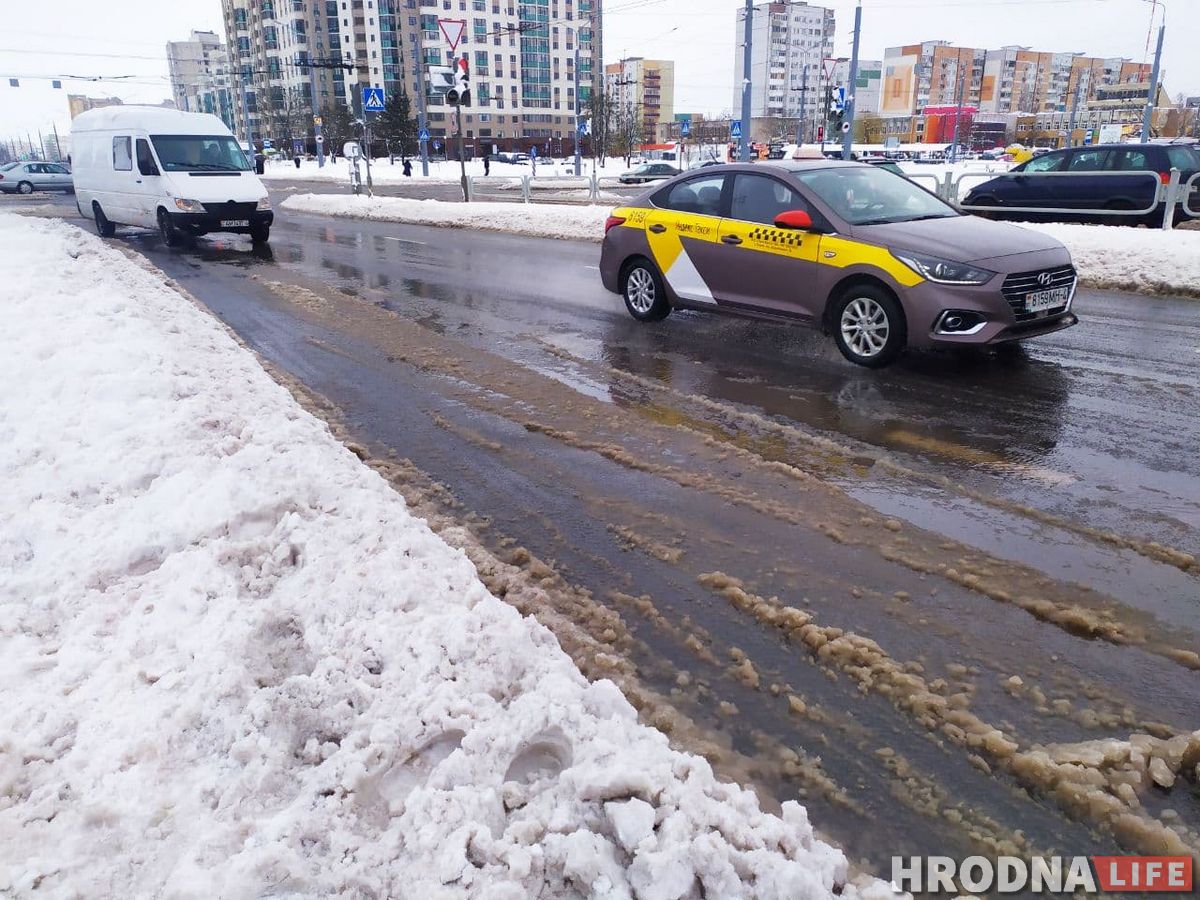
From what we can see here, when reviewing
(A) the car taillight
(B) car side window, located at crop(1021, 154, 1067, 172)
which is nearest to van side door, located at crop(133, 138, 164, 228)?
(A) the car taillight

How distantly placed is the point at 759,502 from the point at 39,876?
129 inches

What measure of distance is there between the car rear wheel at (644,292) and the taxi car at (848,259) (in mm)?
24

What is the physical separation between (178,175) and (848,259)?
14.4 meters

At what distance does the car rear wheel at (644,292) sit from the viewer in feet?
28.9

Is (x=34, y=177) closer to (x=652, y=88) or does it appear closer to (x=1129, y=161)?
(x=1129, y=161)

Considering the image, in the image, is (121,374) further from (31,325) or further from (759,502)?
(759,502)

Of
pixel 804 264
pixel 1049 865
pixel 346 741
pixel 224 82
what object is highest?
pixel 224 82

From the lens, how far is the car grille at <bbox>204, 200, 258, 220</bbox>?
1609cm

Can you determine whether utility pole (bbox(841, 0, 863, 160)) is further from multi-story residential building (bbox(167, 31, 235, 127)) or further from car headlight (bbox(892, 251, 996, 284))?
multi-story residential building (bbox(167, 31, 235, 127))

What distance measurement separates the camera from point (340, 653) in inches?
112

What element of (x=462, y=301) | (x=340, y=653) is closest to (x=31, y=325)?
(x=462, y=301)

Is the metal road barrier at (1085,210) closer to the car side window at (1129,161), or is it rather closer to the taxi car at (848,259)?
the car side window at (1129,161)

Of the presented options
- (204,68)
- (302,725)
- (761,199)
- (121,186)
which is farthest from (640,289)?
(204,68)

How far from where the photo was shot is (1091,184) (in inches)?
588
